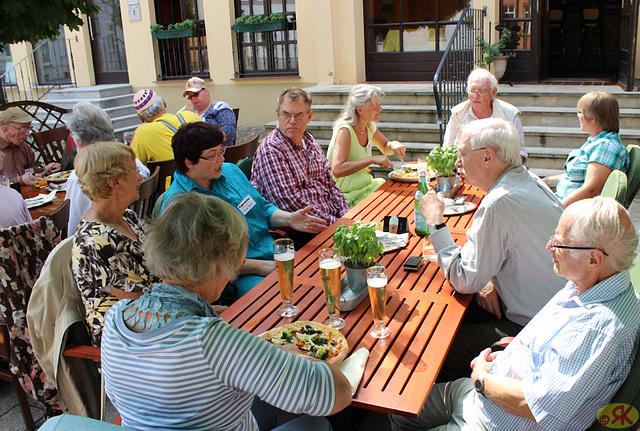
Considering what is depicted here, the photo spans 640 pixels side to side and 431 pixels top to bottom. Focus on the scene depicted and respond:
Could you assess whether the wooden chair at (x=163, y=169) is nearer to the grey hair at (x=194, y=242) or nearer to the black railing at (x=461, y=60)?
the grey hair at (x=194, y=242)

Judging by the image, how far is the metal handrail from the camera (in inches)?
458

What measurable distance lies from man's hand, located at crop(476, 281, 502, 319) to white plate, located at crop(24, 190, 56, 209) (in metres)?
3.10

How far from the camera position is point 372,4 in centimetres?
854

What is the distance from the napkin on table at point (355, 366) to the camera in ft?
5.26

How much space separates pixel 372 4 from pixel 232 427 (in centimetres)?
818

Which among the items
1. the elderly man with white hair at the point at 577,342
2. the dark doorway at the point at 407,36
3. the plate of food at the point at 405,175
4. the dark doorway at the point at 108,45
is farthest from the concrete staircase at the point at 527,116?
the dark doorway at the point at 108,45

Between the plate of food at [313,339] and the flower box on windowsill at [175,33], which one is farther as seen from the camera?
the flower box on windowsill at [175,33]

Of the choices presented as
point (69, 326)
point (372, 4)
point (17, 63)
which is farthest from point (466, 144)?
point (17, 63)

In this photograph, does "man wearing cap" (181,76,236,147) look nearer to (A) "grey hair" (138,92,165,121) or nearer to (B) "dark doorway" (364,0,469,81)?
(A) "grey hair" (138,92,165,121)

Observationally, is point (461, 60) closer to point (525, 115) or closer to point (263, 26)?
point (525, 115)

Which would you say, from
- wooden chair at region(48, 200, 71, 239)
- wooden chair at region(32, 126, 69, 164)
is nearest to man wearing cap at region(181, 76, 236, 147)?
wooden chair at region(32, 126, 69, 164)

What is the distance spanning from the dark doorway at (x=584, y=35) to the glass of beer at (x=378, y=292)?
9168mm

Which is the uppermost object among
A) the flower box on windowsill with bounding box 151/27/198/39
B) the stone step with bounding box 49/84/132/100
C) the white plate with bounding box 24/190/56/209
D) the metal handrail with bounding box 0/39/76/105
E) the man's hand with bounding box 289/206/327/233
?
the flower box on windowsill with bounding box 151/27/198/39

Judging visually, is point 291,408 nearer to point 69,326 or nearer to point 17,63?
point 69,326
